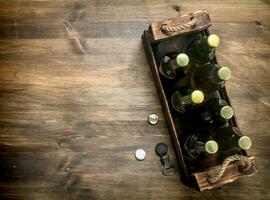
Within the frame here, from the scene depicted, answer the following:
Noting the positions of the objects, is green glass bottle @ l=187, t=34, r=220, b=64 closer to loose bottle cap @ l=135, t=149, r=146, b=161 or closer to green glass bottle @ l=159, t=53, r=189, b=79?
green glass bottle @ l=159, t=53, r=189, b=79

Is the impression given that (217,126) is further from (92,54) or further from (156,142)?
(92,54)

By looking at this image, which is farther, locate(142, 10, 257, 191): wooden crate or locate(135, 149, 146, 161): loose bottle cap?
locate(135, 149, 146, 161): loose bottle cap

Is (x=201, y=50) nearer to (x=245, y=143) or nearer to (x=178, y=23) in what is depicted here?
(x=178, y=23)

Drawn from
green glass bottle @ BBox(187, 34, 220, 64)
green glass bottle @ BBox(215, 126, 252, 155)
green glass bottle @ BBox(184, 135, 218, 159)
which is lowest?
green glass bottle @ BBox(184, 135, 218, 159)

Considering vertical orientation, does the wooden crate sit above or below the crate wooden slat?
below

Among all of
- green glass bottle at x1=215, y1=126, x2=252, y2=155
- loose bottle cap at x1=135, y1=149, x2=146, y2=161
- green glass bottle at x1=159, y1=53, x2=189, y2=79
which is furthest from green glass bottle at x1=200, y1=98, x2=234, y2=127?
loose bottle cap at x1=135, y1=149, x2=146, y2=161

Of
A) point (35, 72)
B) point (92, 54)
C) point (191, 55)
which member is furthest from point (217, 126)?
point (35, 72)
